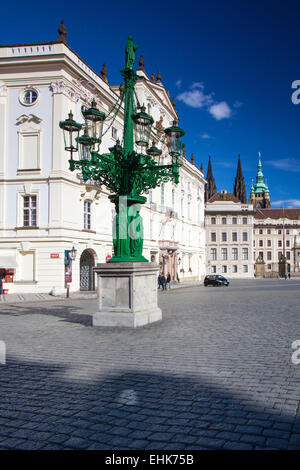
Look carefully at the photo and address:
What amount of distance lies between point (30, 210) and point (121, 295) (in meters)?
18.0

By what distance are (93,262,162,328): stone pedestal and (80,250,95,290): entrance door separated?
64.8 ft

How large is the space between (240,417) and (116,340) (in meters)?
5.15

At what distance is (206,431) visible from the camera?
4199 millimetres

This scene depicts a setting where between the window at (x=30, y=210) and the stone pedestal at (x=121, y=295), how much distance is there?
17.4 meters

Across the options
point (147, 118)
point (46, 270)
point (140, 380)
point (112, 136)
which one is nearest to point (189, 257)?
point (112, 136)

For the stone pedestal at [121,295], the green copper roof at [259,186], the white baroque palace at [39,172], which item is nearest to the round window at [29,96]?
the white baroque palace at [39,172]

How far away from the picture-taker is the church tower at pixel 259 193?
149750mm

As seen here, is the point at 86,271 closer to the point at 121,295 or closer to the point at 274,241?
the point at 121,295

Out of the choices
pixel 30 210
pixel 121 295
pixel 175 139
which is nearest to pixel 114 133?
pixel 30 210

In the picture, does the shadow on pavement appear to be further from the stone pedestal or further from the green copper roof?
the green copper roof

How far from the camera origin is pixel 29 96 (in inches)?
1115

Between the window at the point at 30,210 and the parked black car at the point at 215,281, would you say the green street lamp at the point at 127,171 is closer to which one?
the window at the point at 30,210

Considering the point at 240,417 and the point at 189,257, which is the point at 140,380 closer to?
the point at 240,417

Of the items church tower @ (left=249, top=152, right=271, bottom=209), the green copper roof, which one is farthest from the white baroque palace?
the green copper roof
